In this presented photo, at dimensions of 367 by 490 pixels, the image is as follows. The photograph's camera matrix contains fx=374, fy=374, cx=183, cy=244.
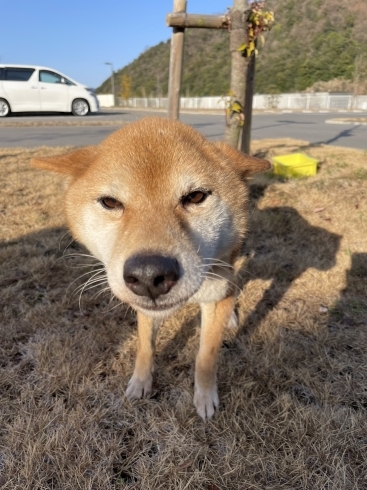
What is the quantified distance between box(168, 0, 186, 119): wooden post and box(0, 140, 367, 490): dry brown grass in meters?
2.42

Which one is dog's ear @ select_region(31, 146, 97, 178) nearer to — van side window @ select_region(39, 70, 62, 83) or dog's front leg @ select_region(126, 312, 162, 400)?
dog's front leg @ select_region(126, 312, 162, 400)

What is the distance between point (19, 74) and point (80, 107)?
2.64 meters

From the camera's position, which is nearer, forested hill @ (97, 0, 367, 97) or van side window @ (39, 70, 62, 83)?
van side window @ (39, 70, 62, 83)

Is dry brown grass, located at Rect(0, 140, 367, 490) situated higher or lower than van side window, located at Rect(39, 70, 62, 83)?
lower

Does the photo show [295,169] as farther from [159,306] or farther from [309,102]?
[309,102]

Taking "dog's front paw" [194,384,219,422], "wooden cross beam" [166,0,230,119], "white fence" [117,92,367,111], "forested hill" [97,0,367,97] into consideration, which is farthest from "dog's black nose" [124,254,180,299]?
"forested hill" [97,0,367,97]

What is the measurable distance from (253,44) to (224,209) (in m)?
3.45

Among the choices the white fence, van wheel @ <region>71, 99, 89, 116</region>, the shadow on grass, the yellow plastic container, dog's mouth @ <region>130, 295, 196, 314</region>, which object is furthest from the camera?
the white fence

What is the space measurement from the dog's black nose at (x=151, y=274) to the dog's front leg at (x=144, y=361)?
2.39 feet

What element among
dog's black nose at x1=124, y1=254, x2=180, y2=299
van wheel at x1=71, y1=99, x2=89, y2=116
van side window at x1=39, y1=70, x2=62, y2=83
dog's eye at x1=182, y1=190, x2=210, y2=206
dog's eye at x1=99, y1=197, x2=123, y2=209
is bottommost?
dog's black nose at x1=124, y1=254, x2=180, y2=299

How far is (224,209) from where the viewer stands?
5.65 ft

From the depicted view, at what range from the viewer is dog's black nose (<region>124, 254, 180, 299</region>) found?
4.24 feet

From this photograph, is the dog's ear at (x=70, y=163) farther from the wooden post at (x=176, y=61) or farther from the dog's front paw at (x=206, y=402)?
the wooden post at (x=176, y=61)

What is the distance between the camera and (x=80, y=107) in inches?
642
